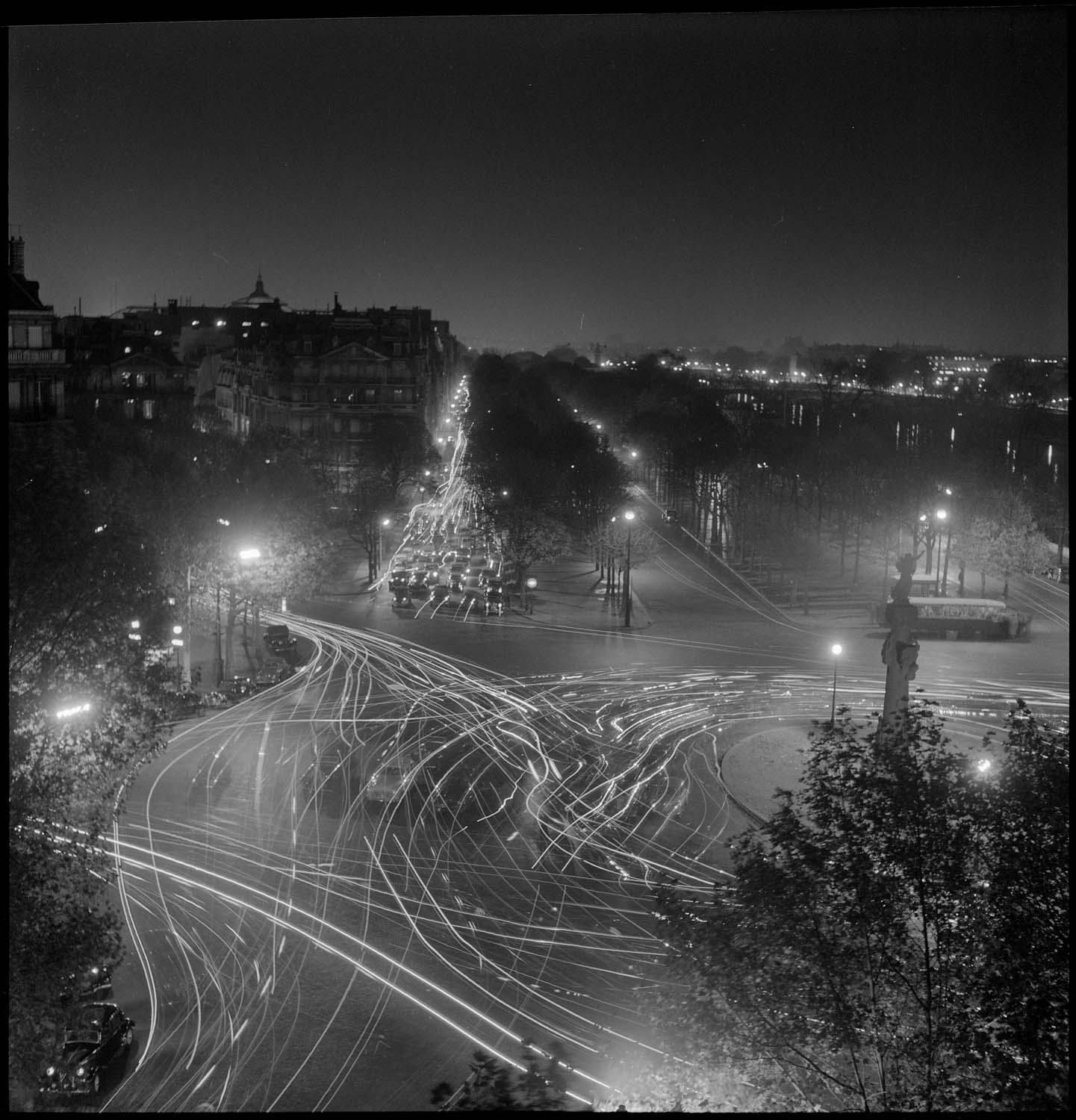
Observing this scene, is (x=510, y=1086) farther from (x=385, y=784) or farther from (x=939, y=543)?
(x=939, y=543)

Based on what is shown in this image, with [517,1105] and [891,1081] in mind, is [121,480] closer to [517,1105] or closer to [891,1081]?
[517,1105]

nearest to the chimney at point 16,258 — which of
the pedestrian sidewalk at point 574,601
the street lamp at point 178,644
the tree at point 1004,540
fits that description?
the street lamp at point 178,644

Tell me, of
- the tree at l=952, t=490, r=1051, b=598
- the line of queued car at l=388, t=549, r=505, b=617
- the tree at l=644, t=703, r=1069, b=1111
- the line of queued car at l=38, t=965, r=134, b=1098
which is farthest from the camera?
the line of queued car at l=388, t=549, r=505, b=617

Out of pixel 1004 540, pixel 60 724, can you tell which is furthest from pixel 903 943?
pixel 1004 540

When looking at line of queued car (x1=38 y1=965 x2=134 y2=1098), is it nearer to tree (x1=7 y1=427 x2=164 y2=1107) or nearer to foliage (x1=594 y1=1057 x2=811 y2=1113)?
tree (x1=7 y1=427 x2=164 y2=1107)

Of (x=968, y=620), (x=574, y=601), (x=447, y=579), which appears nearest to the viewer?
(x=968, y=620)

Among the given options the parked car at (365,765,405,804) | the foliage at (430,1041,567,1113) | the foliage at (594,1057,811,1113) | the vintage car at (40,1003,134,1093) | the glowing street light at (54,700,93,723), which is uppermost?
the glowing street light at (54,700,93,723)

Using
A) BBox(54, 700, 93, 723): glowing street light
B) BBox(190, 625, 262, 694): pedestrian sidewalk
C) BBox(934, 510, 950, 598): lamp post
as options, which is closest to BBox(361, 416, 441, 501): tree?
BBox(190, 625, 262, 694): pedestrian sidewalk
